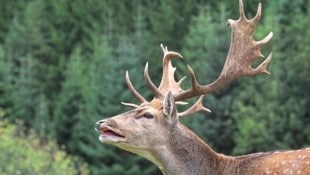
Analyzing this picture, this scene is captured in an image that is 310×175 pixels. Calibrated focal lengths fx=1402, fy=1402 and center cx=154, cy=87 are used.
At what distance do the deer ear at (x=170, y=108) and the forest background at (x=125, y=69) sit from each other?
17700 mm

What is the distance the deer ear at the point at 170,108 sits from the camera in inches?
532

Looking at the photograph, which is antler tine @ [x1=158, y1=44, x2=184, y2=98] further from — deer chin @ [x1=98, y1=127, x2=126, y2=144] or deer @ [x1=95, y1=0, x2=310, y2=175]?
deer chin @ [x1=98, y1=127, x2=126, y2=144]

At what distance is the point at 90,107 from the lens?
2002 inches

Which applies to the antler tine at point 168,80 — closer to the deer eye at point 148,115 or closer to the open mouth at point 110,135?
the deer eye at point 148,115

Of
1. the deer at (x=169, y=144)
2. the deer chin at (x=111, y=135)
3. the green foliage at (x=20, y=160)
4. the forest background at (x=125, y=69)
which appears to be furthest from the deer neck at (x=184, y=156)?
the forest background at (x=125, y=69)

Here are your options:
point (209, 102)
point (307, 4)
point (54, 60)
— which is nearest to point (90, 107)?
point (209, 102)

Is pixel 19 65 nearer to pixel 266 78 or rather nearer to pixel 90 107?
pixel 90 107

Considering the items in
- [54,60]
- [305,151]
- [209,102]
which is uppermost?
[305,151]

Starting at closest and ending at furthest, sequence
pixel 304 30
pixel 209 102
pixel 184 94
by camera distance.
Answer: pixel 184 94, pixel 209 102, pixel 304 30

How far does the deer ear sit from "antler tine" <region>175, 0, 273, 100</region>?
477 millimetres

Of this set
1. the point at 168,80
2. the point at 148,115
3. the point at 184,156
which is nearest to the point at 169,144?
the point at 184,156

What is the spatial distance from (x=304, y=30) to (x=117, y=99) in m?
7.24

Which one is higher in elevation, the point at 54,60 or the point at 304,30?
the point at 304,30

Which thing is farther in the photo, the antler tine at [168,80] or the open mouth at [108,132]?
the antler tine at [168,80]
